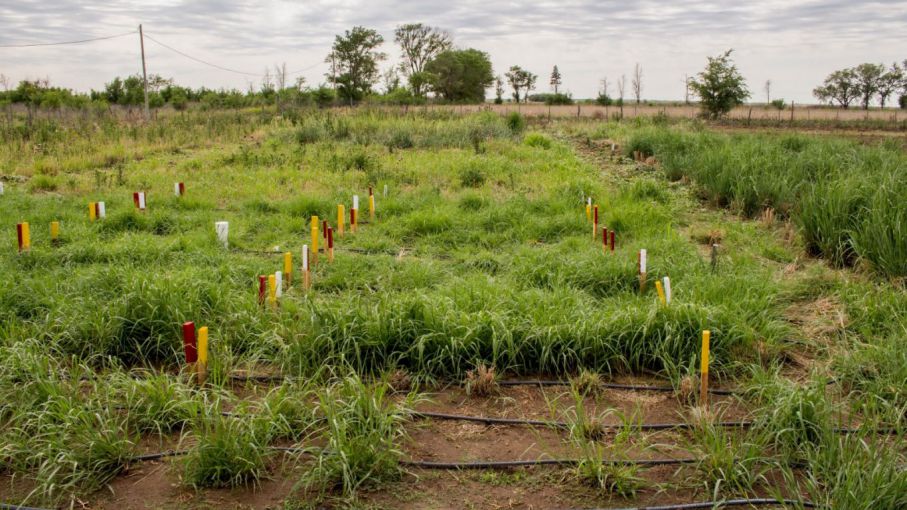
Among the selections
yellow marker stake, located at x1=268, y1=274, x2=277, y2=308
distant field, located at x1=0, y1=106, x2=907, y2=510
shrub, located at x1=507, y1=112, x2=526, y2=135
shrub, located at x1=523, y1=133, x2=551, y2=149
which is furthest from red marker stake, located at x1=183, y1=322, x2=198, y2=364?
shrub, located at x1=507, y1=112, x2=526, y2=135

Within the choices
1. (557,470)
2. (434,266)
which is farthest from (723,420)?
(434,266)

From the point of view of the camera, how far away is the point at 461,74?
56250mm

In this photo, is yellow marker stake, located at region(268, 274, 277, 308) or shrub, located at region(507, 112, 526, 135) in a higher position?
shrub, located at region(507, 112, 526, 135)

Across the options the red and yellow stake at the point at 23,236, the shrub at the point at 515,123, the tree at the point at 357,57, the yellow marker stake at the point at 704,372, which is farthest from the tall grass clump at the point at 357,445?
the tree at the point at 357,57

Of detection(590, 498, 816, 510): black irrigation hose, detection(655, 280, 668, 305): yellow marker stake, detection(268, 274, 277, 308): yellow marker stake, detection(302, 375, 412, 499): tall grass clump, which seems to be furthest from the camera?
detection(268, 274, 277, 308): yellow marker stake

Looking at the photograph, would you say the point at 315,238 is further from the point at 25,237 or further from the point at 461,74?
the point at 461,74

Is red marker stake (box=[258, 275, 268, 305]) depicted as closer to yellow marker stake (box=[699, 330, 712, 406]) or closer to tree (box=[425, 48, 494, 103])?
→ yellow marker stake (box=[699, 330, 712, 406])

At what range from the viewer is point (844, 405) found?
3336mm

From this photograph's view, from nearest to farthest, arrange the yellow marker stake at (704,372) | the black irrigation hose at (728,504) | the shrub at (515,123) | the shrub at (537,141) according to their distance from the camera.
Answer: the black irrigation hose at (728,504), the yellow marker stake at (704,372), the shrub at (537,141), the shrub at (515,123)

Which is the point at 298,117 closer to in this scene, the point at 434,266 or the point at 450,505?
the point at 434,266

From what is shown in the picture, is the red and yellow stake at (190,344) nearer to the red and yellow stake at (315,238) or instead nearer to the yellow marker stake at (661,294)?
the red and yellow stake at (315,238)

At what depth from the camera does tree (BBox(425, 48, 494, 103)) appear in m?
55.6

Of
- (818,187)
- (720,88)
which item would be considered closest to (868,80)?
(720,88)

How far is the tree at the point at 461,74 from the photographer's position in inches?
2190
